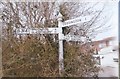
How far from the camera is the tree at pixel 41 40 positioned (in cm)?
246

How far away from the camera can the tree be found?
2.46 meters

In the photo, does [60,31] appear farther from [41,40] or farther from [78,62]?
[78,62]

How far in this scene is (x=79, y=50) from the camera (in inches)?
97.6

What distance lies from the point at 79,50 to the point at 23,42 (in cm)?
80

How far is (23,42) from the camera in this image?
2445 millimetres

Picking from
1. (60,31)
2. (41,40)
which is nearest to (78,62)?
(60,31)

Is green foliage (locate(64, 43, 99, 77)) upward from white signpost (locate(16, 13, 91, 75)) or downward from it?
downward

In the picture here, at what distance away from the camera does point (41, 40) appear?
247 cm

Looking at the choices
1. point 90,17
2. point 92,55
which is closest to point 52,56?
point 92,55

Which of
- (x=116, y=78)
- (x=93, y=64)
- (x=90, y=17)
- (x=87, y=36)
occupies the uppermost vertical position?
(x=90, y=17)

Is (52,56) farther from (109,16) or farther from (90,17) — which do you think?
(109,16)

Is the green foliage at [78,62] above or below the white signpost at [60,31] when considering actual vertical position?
below

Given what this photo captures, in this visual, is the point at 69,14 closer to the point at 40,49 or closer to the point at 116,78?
the point at 40,49

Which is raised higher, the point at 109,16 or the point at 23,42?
the point at 109,16
